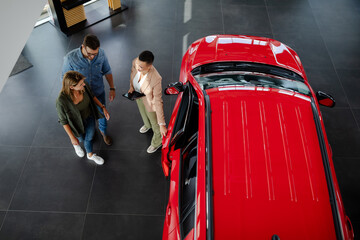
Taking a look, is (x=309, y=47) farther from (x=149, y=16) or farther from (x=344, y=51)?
(x=149, y=16)

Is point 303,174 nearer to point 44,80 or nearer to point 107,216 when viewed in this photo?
point 107,216

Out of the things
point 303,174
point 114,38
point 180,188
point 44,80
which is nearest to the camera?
point 303,174

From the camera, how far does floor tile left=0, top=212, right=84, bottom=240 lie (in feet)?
11.6

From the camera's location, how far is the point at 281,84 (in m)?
3.26

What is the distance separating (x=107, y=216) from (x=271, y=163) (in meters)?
2.18

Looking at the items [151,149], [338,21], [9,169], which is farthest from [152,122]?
[338,21]

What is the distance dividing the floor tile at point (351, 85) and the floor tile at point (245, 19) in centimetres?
160

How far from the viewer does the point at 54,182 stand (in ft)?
13.0

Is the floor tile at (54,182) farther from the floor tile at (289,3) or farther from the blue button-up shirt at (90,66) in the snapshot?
the floor tile at (289,3)

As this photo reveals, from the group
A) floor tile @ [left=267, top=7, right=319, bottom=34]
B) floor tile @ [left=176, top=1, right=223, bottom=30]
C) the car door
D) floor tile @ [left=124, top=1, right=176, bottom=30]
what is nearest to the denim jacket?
the car door

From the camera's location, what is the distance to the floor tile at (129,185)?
378 centimetres

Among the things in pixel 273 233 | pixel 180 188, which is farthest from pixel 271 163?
pixel 180 188

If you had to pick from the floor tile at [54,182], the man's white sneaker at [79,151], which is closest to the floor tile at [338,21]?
the man's white sneaker at [79,151]

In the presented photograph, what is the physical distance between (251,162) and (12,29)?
7.39 ft
